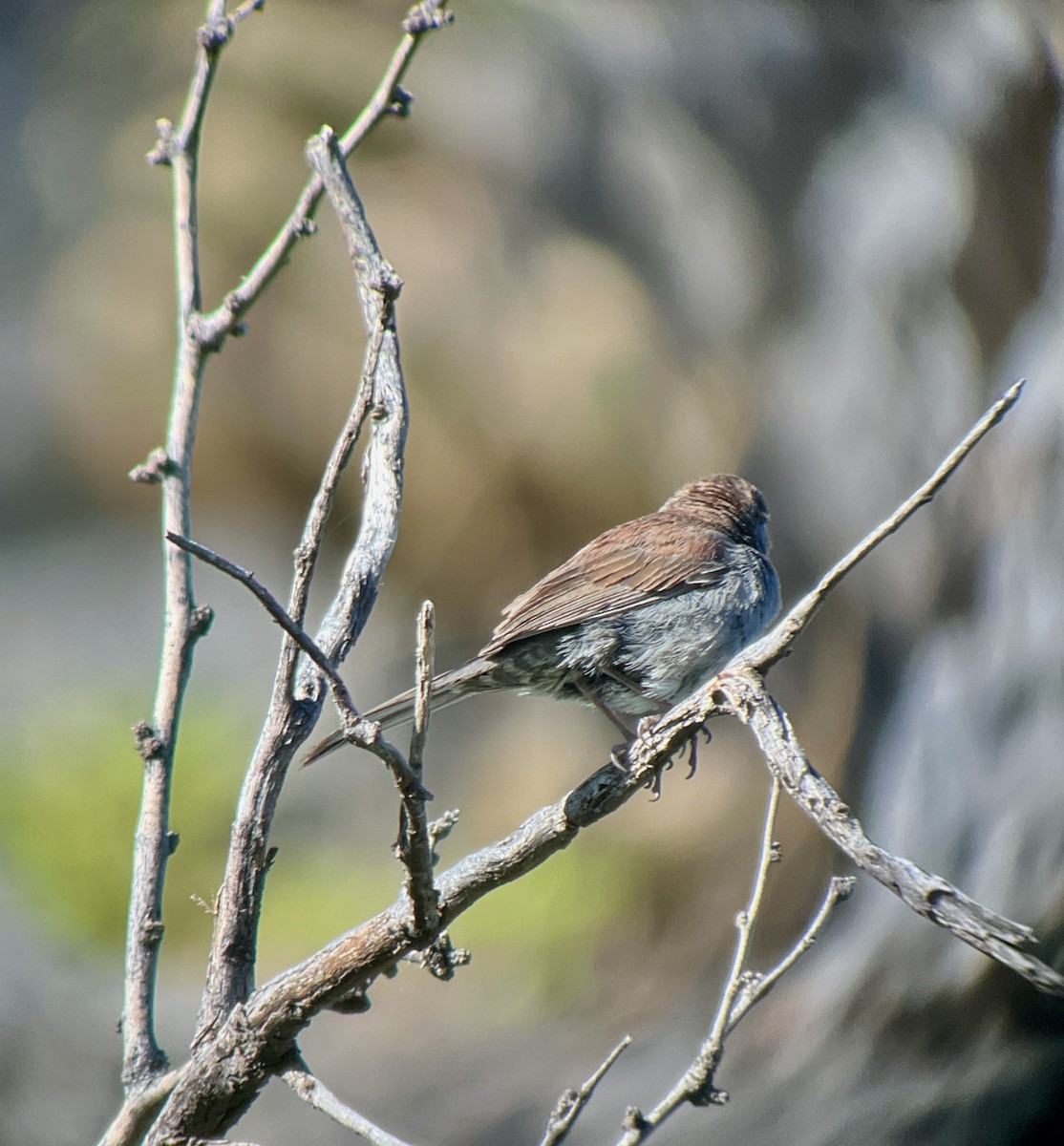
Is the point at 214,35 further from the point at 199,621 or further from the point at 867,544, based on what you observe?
the point at 867,544

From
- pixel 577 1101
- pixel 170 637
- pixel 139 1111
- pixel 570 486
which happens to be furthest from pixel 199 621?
pixel 570 486

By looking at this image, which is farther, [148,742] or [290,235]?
[290,235]

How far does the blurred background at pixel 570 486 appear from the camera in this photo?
9.64ft

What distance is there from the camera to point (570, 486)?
163 inches

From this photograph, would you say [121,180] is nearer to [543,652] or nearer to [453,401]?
[453,401]

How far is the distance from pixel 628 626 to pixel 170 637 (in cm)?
109

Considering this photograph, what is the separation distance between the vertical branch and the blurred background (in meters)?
1.71

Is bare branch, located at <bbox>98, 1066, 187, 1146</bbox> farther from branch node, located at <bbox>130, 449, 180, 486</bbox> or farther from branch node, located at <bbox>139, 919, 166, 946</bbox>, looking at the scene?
branch node, located at <bbox>130, 449, 180, 486</bbox>

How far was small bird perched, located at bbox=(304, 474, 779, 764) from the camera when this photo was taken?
234cm

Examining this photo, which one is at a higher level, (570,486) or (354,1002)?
(570,486)

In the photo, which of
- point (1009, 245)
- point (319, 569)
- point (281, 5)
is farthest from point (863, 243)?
point (281, 5)

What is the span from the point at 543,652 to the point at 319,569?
1683 mm

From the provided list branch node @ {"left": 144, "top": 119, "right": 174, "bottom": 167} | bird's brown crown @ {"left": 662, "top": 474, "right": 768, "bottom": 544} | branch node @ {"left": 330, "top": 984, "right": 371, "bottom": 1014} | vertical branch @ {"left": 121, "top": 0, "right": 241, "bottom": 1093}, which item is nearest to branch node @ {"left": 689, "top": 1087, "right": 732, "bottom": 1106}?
branch node @ {"left": 330, "top": 984, "right": 371, "bottom": 1014}

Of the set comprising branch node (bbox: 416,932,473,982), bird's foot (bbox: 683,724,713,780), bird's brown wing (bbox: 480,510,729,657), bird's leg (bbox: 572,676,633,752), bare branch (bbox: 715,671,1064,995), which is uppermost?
bird's brown wing (bbox: 480,510,729,657)
